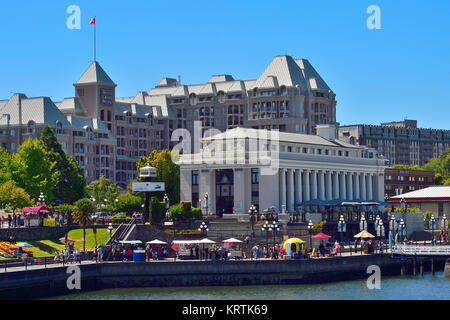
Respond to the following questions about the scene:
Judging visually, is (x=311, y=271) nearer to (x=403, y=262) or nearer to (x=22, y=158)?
(x=403, y=262)

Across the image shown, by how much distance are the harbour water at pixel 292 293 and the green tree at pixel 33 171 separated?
2028 inches

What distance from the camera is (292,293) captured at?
98.1 metres

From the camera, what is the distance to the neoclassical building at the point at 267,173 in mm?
149375

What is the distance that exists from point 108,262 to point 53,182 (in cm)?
5078

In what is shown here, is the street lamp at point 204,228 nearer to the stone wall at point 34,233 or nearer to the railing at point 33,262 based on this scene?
the stone wall at point 34,233

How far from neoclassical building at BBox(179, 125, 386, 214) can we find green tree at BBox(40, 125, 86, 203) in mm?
19867

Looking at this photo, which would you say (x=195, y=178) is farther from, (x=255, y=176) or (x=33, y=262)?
(x=33, y=262)

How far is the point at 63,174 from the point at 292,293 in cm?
7496

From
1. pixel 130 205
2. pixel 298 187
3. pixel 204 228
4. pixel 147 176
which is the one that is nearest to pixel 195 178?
pixel 130 205

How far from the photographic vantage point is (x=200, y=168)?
508ft

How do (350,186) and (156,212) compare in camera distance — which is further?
(350,186)

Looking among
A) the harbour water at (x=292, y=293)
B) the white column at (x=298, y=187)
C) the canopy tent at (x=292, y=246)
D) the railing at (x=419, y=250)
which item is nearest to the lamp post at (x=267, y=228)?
the canopy tent at (x=292, y=246)

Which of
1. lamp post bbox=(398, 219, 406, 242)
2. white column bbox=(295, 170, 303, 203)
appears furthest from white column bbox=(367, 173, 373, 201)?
lamp post bbox=(398, 219, 406, 242)

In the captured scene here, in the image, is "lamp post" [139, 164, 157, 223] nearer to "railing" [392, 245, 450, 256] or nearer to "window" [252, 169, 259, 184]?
"window" [252, 169, 259, 184]
